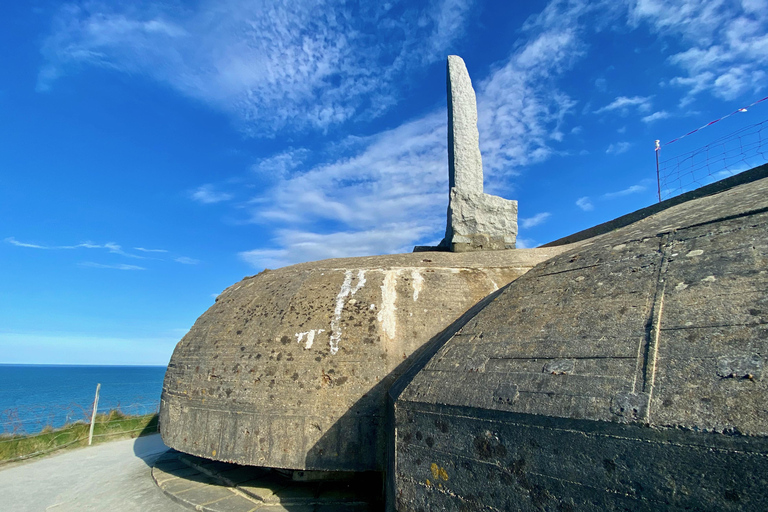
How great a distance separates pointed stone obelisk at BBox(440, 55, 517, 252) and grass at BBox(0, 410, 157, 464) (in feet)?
34.6

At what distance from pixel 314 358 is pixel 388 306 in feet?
3.83

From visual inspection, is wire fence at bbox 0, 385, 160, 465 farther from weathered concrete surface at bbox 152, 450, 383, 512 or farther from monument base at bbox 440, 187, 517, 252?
monument base at bbox 440, 187, 517, 252

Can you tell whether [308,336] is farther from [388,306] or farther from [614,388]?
[614,388]

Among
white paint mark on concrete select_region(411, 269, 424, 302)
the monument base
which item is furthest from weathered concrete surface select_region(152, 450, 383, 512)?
the monument base

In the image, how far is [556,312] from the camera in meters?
3.19

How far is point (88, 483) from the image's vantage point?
7.05 meters

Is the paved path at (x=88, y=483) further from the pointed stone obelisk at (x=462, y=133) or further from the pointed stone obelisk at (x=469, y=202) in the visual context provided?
the pointed stone obelisk at (x=462, y=133)

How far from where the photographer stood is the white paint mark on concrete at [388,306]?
17.0 ft

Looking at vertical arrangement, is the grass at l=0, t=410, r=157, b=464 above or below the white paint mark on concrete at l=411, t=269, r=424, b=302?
below

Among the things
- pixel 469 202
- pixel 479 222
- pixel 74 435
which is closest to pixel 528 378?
pixel 479 222

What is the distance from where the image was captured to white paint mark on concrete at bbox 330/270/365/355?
5.12 meters

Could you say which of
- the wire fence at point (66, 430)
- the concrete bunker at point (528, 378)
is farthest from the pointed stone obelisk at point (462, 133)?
the wire fence at point (66, 430)

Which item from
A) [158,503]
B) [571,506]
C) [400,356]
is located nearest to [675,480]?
[571,506]

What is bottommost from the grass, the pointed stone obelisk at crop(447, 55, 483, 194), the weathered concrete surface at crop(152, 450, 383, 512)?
the grass
